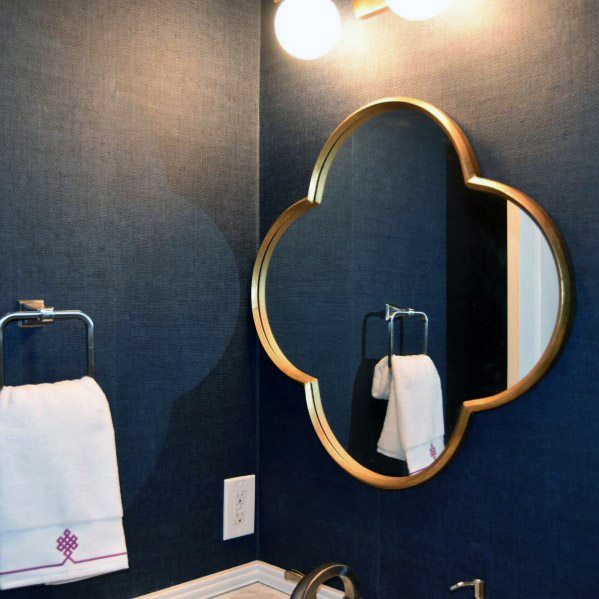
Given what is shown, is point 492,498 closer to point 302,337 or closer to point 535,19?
point 302,337

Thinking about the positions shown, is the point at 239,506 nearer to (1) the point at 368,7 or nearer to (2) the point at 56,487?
(2) the point at 56,487

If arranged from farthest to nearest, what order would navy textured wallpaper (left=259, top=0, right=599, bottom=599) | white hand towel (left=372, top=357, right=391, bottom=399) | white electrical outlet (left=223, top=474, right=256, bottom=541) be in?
white electrical outlet (left=223, top=474, right=256, bottom=541) < white hand towel (left=372, top=357, right=391, bottom=399) < navy textured wallpaper (left=259, top=0, right=599, bottom=599)

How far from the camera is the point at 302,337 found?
1.49m

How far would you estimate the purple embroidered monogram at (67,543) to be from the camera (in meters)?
1.15

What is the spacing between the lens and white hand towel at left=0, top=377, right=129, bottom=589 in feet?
3.68

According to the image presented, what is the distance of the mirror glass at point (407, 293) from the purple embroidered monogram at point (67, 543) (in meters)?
0.53

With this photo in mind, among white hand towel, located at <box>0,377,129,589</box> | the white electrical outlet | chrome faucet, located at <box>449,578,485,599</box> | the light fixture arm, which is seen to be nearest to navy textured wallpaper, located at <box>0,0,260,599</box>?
the white electrical outlet

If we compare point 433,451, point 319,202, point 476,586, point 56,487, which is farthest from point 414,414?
point 56,487

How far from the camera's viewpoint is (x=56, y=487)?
3.78 feet

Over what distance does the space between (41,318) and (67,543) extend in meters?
0.38

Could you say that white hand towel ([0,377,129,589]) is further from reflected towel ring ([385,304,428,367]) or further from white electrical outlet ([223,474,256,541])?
reflected towel ring ([385,304,428,367])

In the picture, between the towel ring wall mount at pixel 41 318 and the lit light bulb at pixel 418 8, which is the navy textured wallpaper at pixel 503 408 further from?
the towel ring wall mount at pixel 41 318

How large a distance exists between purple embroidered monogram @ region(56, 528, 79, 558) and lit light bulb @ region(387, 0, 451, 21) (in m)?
1.04

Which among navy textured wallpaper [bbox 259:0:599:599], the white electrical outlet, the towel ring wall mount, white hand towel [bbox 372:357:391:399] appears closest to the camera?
navy textured wallpaper [bbox 259:0:599:599]
